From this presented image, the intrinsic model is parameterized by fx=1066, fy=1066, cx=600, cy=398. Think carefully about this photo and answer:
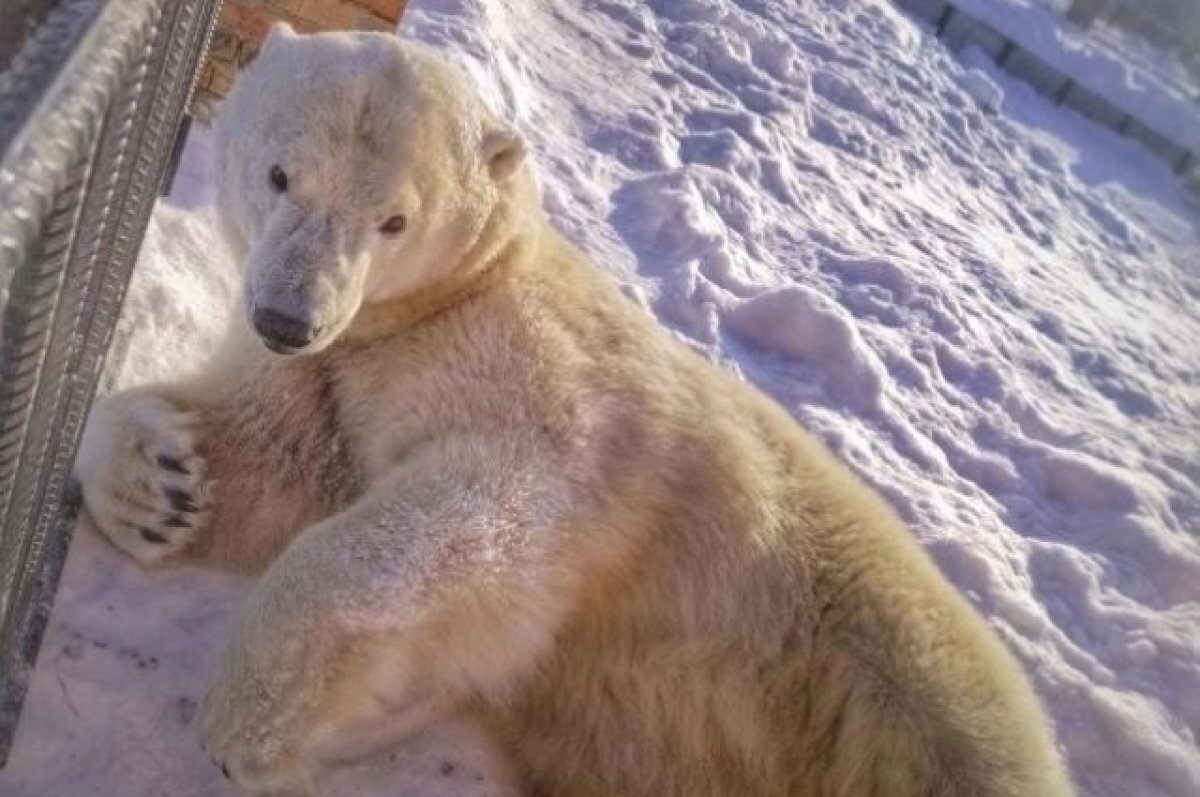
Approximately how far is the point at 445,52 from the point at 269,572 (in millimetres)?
3480

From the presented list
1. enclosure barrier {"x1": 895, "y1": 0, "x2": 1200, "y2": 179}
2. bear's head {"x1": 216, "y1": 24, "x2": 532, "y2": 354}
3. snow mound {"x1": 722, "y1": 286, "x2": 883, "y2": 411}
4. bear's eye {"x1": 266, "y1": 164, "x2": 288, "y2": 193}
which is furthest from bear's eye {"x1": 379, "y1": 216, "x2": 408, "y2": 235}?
enclosure barrier {"x1": 895, "y1": 0, "x2": 1200, "y2": 179}

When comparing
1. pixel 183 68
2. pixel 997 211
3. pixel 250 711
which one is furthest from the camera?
pixel 997 211

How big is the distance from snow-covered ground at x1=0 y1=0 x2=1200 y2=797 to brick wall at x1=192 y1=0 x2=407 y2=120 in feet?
0.95

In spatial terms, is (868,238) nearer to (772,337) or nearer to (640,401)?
(772,337)

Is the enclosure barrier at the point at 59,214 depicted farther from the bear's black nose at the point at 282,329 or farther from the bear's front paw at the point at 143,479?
the bear's black nose at the point at 282,329

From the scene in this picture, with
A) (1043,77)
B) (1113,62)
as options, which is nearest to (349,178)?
(1043,77)

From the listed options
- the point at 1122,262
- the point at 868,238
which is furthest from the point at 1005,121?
the point at 868,238

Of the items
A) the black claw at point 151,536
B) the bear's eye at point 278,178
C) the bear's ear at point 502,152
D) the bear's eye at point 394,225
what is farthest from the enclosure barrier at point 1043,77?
the black claw at point 151,536

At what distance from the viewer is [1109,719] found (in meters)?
3.54

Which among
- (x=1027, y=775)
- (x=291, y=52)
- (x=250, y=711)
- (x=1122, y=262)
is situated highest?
(x=291, y=52)

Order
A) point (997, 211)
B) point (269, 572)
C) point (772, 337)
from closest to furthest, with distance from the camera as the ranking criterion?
1. point (269, 572)
2. point (772, 337)
3. point (997, 211)

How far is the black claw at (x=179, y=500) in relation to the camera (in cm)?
245

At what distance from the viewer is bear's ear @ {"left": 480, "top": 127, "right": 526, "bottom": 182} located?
252cm

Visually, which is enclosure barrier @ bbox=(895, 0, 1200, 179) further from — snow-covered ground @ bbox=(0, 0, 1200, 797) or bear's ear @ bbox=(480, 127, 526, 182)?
bear's ear @ bbox=(480, 127, 526, 182)
